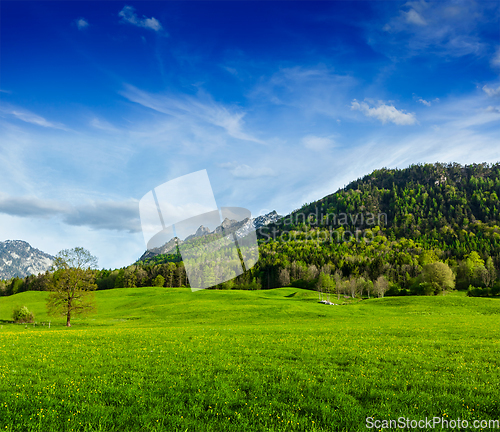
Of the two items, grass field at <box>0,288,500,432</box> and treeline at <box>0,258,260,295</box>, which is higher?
grass field at <box>0,288,500,432</box>

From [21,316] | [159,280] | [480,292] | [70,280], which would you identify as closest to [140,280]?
[159,280]

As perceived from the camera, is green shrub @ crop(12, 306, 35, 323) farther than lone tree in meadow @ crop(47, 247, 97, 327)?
Yes

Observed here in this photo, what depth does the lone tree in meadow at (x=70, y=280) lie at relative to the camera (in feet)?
159

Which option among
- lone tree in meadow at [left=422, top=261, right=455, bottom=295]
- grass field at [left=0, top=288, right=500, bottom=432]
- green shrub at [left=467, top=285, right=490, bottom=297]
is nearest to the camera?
grass field at [left=0, top=288, right=500, bottom=432]

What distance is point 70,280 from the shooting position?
48781 mm

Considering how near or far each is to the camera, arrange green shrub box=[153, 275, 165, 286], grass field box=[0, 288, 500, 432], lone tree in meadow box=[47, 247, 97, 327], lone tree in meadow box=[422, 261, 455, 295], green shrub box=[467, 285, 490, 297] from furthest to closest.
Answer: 1. green shrub box=[153, 275, 165, 286]
2. lone tree in meadow box=[422, 261, 455, 295]
3. green shrub box=[467, 285, 490, 297]
4. lone tree in meadow box=[47, 247, 97, 327]
5. grass field box=[0, 288, 500, 432]

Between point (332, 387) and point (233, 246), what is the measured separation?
74.8ft

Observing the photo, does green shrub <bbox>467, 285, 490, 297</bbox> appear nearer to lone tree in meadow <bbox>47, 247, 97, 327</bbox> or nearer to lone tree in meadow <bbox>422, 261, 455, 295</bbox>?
lone tree in meadow <bbox>422, 261, 455, 295</bbox>

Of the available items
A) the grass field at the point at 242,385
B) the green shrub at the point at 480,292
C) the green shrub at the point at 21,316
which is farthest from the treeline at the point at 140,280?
the grass field at the point at 242,385

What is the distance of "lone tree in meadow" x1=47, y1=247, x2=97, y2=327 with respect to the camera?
1907 inches

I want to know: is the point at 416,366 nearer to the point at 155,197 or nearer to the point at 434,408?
the point at 434,408

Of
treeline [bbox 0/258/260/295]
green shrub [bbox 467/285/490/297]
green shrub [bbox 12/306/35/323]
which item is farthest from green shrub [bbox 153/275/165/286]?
green shrub [bbox 467/285/490/297]

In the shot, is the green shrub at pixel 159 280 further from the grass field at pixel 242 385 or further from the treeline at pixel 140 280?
the grass field at pixel 242 385

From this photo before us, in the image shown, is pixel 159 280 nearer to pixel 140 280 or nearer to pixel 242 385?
pixel 140 280
